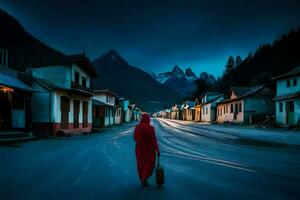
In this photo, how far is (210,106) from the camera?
233 feet

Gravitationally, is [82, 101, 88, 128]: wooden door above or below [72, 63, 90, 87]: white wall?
below

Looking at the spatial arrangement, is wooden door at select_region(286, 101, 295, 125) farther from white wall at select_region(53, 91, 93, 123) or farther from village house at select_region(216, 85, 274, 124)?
white wall at select_region(53, 91, 93, 123)

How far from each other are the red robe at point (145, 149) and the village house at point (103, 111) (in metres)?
32.8


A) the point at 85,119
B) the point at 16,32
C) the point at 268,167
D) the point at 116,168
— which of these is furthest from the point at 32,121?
the point at 16,32

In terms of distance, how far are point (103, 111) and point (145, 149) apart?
3599 cm

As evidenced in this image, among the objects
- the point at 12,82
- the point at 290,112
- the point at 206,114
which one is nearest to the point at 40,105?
the point at 12,82

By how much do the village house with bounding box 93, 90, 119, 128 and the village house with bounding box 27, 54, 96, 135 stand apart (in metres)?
7.67

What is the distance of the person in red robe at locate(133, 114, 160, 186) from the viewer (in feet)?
22.0

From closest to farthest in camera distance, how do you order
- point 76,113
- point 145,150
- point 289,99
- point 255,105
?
1. point 145,150
2. point 76,113
3. point 289,99
4. point 255,105

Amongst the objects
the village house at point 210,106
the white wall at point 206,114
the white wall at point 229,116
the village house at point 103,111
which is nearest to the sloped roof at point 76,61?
the village house at point 103,111

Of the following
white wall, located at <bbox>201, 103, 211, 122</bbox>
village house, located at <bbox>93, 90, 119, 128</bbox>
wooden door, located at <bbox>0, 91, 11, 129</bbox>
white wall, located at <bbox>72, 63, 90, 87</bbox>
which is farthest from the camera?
white wall, located at <bbox>201, 103, 211, 122</bbox>

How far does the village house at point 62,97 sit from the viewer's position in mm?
24578

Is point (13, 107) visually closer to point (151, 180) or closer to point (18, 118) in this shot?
point (18, 118)

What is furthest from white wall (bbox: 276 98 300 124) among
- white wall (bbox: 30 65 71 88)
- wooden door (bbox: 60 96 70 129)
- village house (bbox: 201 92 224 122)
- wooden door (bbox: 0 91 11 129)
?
village house (bbox: 201 92 224 122)
